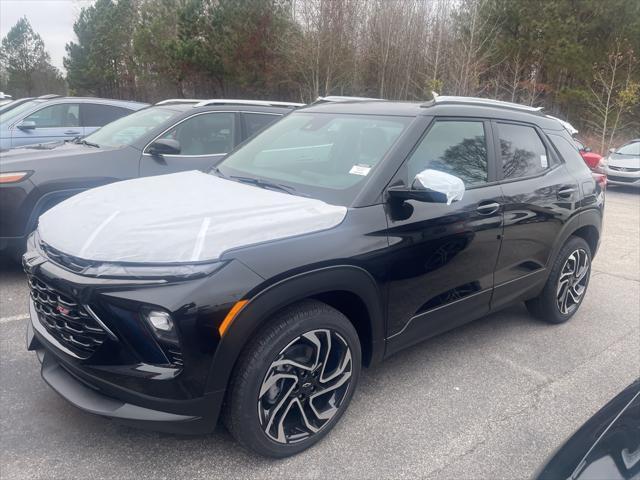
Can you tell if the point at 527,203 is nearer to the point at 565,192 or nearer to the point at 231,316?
the point at 565,192

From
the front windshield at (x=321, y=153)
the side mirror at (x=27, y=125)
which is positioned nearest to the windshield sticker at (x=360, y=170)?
the front windshield at (x=321, y=153)

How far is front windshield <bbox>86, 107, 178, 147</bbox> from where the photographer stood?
5.65 meters

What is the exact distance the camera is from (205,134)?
19.1 feet

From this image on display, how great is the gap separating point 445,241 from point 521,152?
1276 mm

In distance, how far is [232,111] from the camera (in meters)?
6.03

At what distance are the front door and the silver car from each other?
13145mm

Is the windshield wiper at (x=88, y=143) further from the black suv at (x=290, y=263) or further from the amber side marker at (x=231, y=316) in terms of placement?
the amber side marker at (x=231, y=316)

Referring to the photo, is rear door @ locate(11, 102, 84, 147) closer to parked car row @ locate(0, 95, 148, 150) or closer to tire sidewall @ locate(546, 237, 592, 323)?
parked car row @ locate(0, 95, 148, 150)

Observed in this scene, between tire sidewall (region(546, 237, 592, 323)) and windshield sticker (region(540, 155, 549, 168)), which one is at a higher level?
windshield sticker (region(540, 155, 549, 168))

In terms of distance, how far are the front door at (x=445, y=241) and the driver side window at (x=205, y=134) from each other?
3.14m

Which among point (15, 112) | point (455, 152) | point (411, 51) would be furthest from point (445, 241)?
point (411, 51)

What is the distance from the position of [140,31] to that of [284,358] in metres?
32.7

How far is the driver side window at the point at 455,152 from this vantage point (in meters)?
3.21

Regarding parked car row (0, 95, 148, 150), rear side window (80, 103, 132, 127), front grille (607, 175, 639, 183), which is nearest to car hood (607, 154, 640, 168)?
front grille (607, 175, 639, 183)
